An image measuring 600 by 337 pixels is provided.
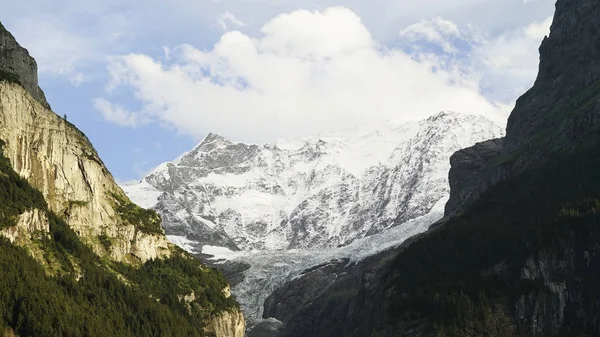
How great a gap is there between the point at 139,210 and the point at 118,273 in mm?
31672

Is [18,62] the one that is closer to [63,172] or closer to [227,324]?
[63,172]

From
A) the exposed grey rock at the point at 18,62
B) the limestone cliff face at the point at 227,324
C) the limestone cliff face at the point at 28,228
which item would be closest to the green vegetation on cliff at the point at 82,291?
the limestone cliff face at the point at 28,228

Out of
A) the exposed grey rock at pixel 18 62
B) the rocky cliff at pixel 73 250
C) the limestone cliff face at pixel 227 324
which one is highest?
the exposed grey rock at pixel 18 62

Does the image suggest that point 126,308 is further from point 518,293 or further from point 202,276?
point 518,293

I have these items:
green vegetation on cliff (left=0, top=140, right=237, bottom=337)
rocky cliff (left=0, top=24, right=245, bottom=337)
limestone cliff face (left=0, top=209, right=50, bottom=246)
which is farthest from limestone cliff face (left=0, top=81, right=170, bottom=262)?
limestone cliff face (left=0, top=209, right=50, bottom=246)

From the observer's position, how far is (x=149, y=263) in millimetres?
183750

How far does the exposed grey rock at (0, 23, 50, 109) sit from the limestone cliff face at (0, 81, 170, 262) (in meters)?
14.1

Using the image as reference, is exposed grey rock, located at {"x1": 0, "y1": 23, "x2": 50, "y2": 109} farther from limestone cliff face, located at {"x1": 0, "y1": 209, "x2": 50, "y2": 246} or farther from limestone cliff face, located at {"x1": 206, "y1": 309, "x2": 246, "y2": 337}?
limestone cliff face, located at {"x1": 206, "y1": 309, "x2": 246, "y2": 337}

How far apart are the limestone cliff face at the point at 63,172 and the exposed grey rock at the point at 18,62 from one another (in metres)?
14.1

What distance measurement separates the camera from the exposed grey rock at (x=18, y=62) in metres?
186

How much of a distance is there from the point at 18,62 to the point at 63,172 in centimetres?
3073

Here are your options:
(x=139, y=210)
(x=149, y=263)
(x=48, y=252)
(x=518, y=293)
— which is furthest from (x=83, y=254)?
(x=518, y=293)

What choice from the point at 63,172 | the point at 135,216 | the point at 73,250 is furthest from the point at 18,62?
the point at 73,250

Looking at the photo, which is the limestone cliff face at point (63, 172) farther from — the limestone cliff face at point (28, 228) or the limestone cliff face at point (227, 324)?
the limestone cliff face at point (227, 324)
